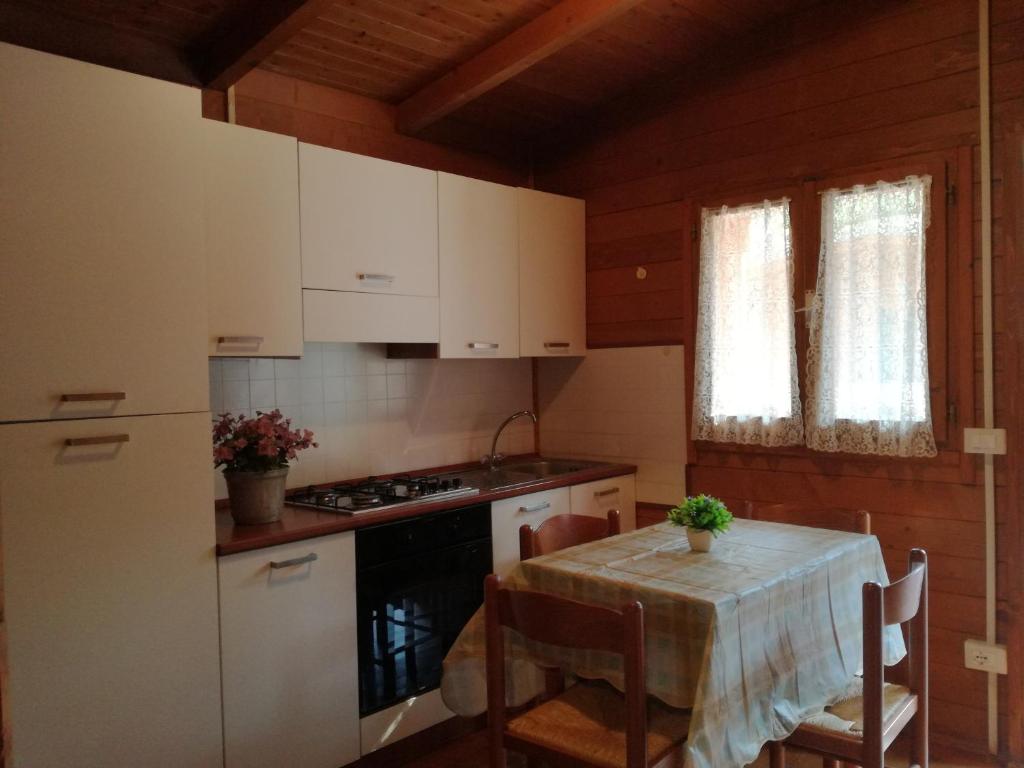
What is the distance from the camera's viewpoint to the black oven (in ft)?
8.79

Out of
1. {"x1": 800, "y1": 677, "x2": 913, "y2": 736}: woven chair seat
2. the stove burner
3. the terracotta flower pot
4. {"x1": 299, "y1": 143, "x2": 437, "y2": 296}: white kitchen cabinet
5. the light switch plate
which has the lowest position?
{"x1": 800, "y1": 677, "x2": 913, "y2": 736}: woven chair seat

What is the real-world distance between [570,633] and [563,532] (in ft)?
2.68

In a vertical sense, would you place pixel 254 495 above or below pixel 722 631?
above

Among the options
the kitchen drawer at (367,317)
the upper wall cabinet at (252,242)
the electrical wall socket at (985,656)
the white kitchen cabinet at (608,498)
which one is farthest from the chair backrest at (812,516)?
the upper wall cabinet at (252,242)

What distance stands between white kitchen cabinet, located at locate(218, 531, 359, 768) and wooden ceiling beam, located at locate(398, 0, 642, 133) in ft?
6.02

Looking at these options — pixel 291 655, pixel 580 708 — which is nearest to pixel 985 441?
pixel 580 708

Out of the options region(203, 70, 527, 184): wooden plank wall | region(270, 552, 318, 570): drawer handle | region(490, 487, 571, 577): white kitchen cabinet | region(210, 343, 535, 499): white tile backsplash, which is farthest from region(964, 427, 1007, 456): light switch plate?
region(203, 70, 527, 184): wooden plank wall

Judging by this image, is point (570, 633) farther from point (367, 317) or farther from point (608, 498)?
point (608, 498)

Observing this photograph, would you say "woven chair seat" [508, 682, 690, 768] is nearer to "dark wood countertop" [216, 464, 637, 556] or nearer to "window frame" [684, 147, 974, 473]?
"dark wood countertop" [216, 464, 637, 556]

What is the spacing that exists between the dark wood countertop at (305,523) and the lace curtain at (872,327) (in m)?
1.26

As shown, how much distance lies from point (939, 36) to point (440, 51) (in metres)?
1.84

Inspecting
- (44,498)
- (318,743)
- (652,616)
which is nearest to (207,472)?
(44,498)

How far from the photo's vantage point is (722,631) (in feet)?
5.64

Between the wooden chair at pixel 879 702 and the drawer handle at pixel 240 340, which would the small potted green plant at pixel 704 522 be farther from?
the drawer handle at pixel 240 340
